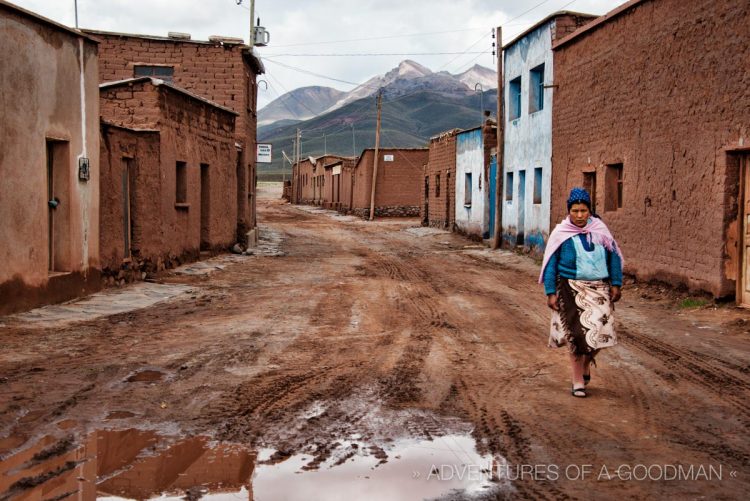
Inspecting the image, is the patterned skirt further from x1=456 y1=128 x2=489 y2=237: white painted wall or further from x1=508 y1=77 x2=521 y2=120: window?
x1=456 y1=128 x2=489 y2=237: white painted wall

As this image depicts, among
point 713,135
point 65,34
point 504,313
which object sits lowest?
point 504,313

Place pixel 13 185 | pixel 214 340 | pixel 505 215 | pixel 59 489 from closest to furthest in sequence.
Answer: pixel 59 489, pixel 214 340, pixel 13 185, pixel 505 215

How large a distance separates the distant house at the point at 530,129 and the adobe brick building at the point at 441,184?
6.27 metres

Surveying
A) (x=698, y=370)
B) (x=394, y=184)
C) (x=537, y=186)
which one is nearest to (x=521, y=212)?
(x=537, y=186)

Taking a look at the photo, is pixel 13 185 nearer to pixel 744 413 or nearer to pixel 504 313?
pixel 504 313

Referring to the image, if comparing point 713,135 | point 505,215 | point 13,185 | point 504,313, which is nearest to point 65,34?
point 13,185

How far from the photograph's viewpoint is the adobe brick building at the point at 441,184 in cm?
3102

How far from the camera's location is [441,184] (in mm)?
32875

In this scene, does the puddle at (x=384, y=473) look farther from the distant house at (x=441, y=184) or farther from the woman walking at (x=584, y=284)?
the distant house at (x=441, y=184)

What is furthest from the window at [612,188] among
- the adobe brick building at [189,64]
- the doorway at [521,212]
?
the adobe brick building at [189,64]

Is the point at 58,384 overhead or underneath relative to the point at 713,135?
underneath

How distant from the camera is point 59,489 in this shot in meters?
4.18

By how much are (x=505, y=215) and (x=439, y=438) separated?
19458 millimetres

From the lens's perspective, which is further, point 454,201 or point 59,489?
point 454,201
